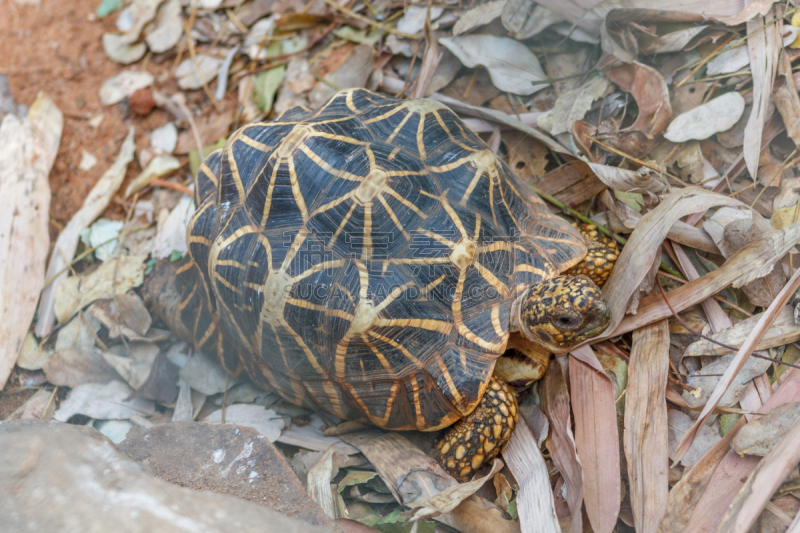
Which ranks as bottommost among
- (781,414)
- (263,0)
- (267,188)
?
(781,414)

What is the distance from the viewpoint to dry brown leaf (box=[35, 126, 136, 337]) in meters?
3.29

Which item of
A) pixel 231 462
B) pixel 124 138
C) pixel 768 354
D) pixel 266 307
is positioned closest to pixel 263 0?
pixel 124 138

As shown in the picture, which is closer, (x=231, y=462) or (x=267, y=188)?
(x=231, y=462)

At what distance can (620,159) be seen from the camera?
2840mm

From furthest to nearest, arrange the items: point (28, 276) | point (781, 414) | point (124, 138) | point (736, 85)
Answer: point (124, 138)
point (28, 276)
point (736, 85)
point (781, 414)

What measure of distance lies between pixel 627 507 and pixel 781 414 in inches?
27.8

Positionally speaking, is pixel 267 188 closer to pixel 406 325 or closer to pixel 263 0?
pixel 406 325

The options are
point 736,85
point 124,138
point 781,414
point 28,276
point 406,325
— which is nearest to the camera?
point 781,414

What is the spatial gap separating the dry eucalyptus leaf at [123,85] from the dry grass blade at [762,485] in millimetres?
4505

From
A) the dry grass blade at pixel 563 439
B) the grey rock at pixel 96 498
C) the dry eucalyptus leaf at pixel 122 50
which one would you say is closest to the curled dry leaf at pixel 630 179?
the dry grass blade at pixel 563 439

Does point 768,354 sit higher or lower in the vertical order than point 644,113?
lower

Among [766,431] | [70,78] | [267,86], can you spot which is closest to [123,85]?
[70,78]

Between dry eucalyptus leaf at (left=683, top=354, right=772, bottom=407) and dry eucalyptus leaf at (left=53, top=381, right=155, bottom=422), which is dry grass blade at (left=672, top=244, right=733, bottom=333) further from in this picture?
dry eucalyptus leaf at (left=53, top=381, right=155, bottom=422)

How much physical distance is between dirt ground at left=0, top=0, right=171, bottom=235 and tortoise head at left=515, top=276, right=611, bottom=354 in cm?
296
